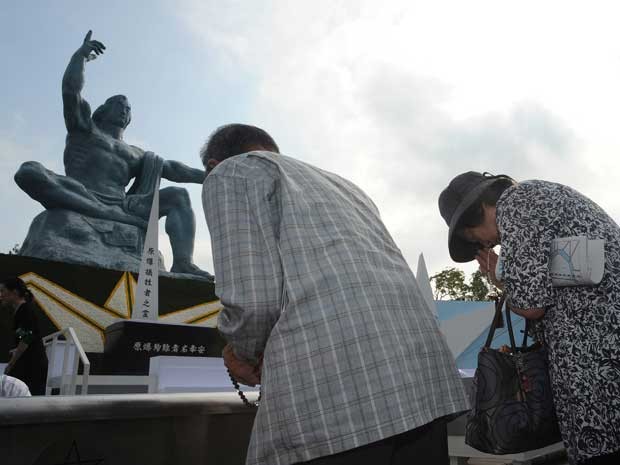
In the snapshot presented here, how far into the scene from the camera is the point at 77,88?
9.85 meters

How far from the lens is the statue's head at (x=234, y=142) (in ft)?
4.02

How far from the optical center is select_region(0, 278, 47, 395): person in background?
3465 millimetres

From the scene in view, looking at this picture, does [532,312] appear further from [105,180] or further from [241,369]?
[105,180]

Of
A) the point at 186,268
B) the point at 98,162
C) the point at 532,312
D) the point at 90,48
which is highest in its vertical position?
the point at 90,48

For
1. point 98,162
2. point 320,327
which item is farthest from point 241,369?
point 98,162

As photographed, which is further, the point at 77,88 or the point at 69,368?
the point at 77,88

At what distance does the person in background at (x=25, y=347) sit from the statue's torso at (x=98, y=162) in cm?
664

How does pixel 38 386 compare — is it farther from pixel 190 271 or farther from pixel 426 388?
pixel 190 271

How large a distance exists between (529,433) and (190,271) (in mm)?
9419

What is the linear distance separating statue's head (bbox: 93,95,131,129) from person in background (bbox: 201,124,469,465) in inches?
419

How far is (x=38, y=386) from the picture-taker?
353cm

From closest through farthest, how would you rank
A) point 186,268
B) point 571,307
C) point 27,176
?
1. point 571,307
2. point 27,176
3. point 186,268

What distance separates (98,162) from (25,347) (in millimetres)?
7324

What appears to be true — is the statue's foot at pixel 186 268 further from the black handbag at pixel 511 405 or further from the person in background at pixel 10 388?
the black handbag at pixel 511 405
